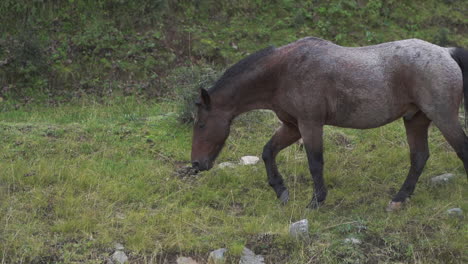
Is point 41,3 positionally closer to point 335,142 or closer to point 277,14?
point 277,14

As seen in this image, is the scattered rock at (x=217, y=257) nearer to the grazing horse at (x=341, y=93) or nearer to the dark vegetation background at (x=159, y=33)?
the grazing horse at (x=341, y=93)

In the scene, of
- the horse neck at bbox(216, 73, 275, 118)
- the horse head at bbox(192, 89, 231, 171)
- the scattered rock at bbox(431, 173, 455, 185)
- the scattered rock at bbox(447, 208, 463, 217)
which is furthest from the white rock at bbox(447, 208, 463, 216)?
the horse head at bbox(192, 89, 231, 171)

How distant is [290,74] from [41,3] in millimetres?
7373

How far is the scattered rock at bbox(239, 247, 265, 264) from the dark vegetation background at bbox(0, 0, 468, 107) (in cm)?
499

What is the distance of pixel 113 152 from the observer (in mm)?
7594

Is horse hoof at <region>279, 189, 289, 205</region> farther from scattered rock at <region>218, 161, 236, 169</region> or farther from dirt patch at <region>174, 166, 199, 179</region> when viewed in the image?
dirt patch at <region>174, 166, 199, 179</region>

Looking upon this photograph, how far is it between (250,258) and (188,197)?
69.0 inches

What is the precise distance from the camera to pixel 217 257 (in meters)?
4.99

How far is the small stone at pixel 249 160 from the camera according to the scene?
7574 millimetres

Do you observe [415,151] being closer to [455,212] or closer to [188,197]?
[455,212]

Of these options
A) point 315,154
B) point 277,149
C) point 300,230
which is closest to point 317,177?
point 315,154

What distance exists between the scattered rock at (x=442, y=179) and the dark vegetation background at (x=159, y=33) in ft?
14.9

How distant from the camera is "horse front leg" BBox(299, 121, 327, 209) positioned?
6211 millimetres

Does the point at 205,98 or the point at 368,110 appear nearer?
the point at 368,110
